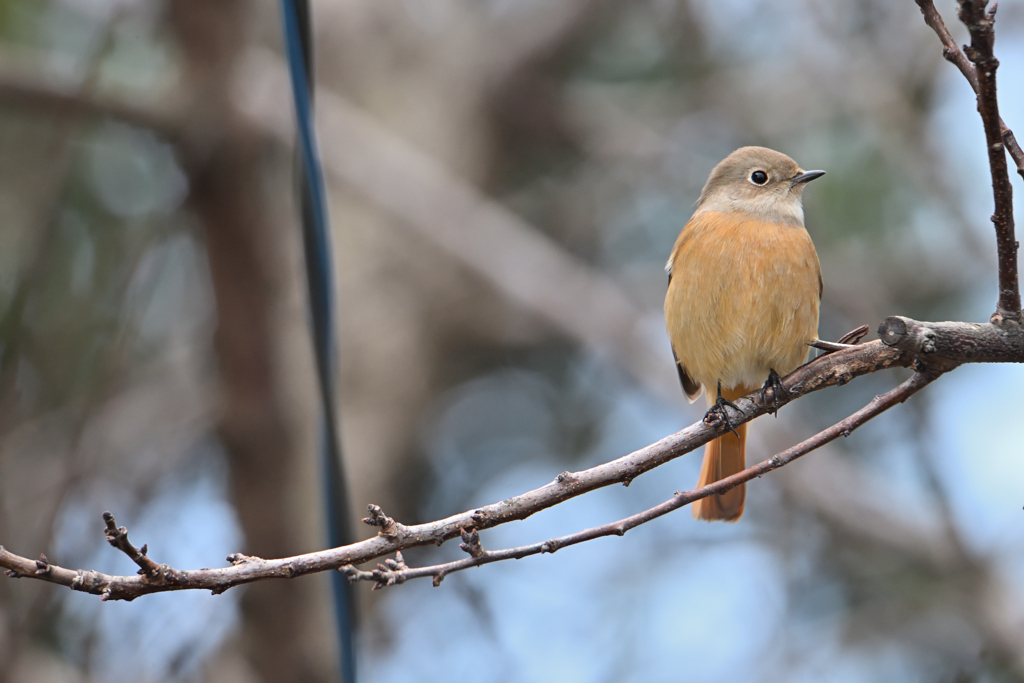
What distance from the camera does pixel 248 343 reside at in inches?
184

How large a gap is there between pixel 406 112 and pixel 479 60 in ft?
2.42

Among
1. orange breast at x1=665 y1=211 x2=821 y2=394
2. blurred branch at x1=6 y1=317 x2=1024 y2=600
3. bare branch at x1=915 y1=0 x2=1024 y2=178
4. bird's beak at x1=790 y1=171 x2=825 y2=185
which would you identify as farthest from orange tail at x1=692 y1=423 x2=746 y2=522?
bare branch at x1=915 y1=0 x2=1024 y2=178

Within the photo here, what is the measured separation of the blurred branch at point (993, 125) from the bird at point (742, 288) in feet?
4.31

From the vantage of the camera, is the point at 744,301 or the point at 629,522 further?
the point at 744,301

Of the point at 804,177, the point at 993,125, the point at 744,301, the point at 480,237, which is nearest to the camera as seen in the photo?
the point at 993,125

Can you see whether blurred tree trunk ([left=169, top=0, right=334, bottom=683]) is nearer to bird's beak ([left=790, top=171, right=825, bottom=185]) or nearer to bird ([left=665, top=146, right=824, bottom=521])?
bird ([left=665, top=146, right=824, bottom=521])

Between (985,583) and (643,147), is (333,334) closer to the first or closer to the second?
(985,583)

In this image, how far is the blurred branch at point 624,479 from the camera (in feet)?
4.50

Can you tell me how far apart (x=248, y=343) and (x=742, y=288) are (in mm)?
2663

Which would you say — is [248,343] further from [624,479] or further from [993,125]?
[993,125]

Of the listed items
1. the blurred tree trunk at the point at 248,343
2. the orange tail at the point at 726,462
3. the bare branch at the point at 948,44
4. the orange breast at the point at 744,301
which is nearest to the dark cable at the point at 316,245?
the bare branch at the point at 948,44

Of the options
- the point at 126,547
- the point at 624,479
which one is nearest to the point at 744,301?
the point at 624,479

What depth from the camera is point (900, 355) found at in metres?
1.65

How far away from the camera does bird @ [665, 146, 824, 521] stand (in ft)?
9.73
